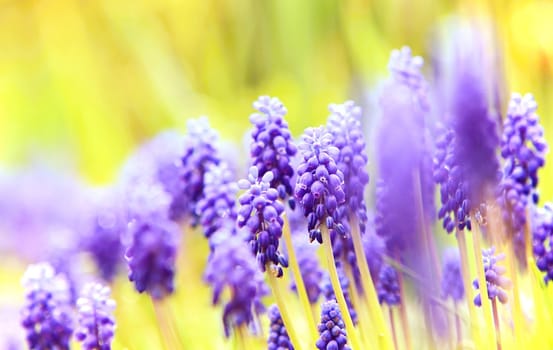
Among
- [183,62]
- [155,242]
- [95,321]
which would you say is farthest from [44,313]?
[183,62]

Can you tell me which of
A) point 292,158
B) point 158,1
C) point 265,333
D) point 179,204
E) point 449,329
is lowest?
point 449,329

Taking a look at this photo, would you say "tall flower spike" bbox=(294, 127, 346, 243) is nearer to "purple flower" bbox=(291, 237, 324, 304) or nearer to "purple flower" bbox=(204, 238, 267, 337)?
"purple flower" bbox=(204, 238, 267, 337)

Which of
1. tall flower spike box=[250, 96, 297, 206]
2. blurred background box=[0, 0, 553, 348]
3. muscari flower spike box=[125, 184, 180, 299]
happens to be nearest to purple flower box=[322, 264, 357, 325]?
tall flower spike box=[250, 96, 297, 206]

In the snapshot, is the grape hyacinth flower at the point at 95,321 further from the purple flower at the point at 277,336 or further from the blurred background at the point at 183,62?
the blurred background at the point at 183,62

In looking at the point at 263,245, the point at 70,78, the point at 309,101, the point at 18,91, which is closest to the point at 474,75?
the point at 263,245

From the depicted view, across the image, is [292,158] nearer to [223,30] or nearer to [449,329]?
[449,329]

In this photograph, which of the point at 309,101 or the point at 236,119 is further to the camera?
the point at 236,119
